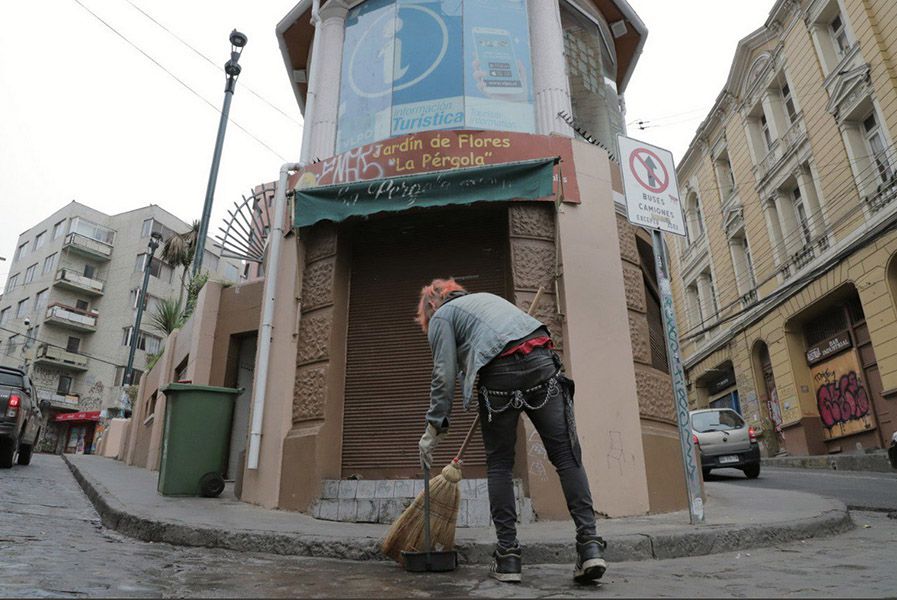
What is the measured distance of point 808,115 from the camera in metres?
17.3

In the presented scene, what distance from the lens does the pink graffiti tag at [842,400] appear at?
15.2 meters

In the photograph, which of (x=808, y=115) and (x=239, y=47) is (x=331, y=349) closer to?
(x=239, y=47)

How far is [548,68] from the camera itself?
7195 mm

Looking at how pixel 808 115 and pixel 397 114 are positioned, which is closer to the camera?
pixel 397 114

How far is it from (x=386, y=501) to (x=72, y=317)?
41.0 meters

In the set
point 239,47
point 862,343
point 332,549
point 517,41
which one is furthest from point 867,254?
point 239,47

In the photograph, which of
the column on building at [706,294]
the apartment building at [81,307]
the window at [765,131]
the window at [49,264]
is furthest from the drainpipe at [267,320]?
the window at [49,264]

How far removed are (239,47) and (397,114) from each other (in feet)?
41.9

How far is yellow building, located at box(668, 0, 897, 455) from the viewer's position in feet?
47.2

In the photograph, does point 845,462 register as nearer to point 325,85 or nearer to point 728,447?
point 728,447

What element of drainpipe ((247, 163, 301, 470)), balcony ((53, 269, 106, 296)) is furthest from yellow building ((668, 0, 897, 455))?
balcony ((53, 269, 106, 296))

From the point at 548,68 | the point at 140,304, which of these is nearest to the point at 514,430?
the point at 548,68

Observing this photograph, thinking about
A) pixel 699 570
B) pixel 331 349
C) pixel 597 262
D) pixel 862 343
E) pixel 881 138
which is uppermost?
Answer: pixel 881 138

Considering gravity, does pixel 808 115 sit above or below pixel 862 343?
above
